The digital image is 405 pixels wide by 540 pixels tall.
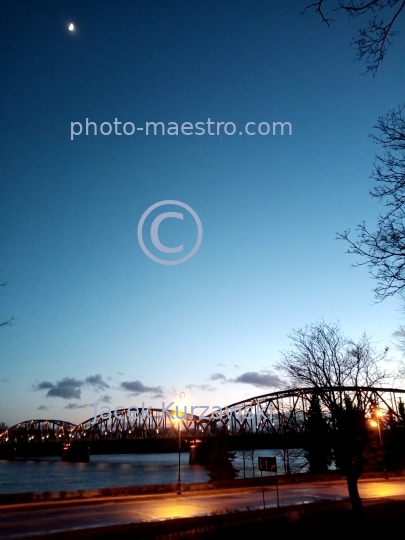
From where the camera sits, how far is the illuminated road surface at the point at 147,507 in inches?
859

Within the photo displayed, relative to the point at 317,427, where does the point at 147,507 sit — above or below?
below

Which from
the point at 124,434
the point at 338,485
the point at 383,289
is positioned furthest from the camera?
the point at 124,434

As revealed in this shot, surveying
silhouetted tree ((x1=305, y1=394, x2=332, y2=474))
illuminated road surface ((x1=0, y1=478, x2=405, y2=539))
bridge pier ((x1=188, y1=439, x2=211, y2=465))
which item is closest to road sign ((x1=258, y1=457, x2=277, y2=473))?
silhouetted tree ((x1=305, y1=394, x2=332, y2=474))

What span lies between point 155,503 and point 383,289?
83.9 ft

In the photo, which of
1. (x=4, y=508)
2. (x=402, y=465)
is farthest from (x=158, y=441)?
(x=4, y=508)

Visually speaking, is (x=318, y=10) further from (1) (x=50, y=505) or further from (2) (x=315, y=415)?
(1) (x=50, y=505)

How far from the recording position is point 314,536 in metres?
13.9

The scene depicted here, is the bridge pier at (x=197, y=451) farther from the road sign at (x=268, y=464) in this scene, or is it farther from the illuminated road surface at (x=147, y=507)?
the road sign at (x=268, y=464)

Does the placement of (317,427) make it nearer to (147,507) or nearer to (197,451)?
(147,507)

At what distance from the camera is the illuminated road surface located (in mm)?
21812

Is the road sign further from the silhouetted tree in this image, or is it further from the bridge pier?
the bridge pier

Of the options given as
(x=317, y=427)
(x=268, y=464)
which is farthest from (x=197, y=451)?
(x=268, y=464)

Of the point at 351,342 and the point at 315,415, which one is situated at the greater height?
the point at 351,342

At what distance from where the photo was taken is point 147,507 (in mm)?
27562
